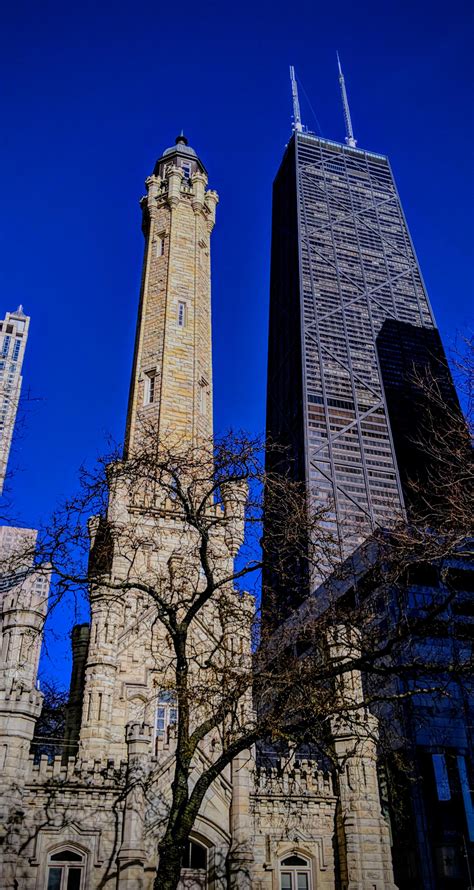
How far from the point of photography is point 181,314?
36375 millimetres

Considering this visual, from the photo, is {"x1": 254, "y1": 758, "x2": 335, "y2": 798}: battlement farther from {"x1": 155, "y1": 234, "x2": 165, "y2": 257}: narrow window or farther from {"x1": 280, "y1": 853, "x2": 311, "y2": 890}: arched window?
{"x1": 155, "y1": 234, "x2": 165, "y2": 257}: narrow window

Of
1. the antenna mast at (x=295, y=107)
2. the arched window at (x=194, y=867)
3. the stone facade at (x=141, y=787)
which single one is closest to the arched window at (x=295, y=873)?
the stone facade at (x=141, y=787)

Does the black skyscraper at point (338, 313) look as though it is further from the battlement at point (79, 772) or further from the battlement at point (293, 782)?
the battlement at point (79, 772)

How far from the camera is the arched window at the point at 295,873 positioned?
2225 centimetres

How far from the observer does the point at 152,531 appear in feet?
91.4

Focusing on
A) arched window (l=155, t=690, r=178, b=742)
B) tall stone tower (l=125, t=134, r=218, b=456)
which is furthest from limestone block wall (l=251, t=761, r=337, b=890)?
tall stone tower (l=125, t=134, r=218, b=456)

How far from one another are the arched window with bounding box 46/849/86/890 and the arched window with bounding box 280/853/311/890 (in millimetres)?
6126

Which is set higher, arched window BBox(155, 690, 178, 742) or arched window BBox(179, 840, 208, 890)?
arched window BBox(155, 690, 178, 742)

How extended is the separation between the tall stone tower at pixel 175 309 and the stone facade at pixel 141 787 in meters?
5.24

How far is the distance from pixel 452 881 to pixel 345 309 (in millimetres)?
90844

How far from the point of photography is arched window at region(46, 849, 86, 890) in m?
19.8

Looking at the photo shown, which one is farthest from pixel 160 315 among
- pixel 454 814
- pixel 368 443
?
pixel 368 443

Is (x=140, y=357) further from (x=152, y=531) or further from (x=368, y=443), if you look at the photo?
(x=368, y=443)

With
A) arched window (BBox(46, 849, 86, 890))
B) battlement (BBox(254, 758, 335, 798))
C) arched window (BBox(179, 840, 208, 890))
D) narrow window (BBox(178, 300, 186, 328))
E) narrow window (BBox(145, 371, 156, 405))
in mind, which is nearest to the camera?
arched window (BBox(46, 849, 86, 890))
